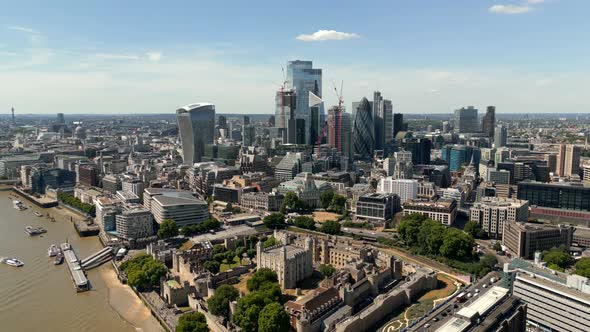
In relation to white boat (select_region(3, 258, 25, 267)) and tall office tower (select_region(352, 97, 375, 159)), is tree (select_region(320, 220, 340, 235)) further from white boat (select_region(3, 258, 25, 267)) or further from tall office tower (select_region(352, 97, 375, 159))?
tall office tower (select_region(352, 97, 375, 159))

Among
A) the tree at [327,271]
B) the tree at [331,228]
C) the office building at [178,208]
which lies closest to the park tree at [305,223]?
the tree at [331,228]

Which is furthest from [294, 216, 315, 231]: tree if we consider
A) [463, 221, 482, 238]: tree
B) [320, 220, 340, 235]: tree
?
[463, 221, 482, 238]: tree

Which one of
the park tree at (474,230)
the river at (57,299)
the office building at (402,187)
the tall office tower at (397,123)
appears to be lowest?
the river at (57,299)

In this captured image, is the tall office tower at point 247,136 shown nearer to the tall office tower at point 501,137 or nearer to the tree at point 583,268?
the tall office tower at point 501,137

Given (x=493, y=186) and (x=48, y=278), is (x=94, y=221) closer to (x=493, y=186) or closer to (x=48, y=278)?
(x=48, y=278)

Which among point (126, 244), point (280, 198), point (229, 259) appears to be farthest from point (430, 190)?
point (126, 244)

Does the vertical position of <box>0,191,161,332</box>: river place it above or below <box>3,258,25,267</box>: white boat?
below
